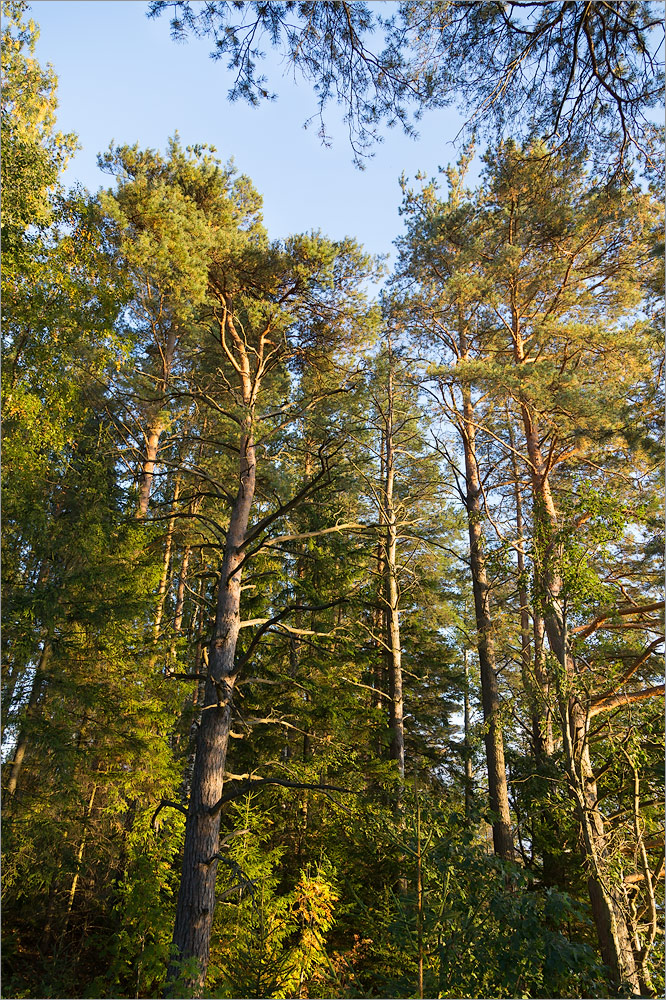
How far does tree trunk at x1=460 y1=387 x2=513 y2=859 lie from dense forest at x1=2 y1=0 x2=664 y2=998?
0.07 meters

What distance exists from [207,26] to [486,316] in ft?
22.7

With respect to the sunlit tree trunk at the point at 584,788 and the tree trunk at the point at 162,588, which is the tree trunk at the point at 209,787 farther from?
the sunlit tree trunk at the point at 584,788

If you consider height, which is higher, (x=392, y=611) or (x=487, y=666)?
(x=392, y=611)

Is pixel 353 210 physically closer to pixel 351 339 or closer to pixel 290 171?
pixel 290 171

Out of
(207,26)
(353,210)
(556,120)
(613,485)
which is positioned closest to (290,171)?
(353,210)

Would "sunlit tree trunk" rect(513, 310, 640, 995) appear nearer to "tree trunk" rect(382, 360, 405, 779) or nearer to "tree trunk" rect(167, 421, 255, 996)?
"tree trunk" rect(167, 421, 255, 996)

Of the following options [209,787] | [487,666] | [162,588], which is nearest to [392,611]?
[487,666]

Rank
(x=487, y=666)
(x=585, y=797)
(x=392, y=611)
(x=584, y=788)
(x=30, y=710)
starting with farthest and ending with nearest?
(x=392, y=611), (x=487, y=666), (x=30, y=710), (x=584, y=788), (x=585, y=797)

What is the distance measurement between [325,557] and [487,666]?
273 centimetres

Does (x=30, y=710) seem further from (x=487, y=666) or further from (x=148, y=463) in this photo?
(x=487, y=666)

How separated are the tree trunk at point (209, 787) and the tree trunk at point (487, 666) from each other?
302 cm

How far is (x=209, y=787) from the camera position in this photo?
15.5 ft

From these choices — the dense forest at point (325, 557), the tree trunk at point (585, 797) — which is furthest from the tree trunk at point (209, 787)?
the tree trunk at point (585, 797)

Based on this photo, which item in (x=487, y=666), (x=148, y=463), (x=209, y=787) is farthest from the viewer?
(x=148, y=463)
